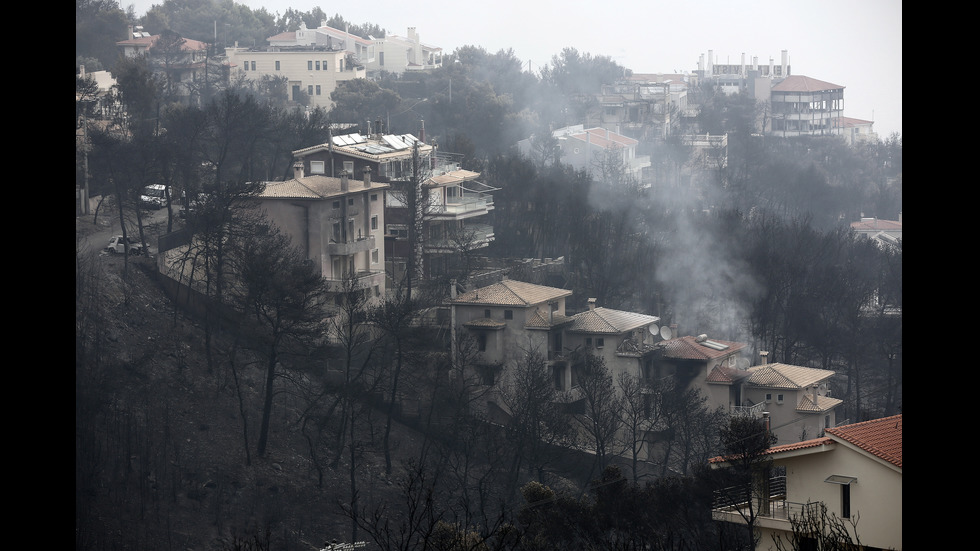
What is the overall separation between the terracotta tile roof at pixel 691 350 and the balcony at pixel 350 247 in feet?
15.9

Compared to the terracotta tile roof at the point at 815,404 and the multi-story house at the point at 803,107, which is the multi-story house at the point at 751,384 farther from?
the multi-story house at the point at 803,107

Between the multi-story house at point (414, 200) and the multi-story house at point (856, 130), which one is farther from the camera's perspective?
the multi-story house at point (856, 130)

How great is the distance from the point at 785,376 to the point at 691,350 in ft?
4.73

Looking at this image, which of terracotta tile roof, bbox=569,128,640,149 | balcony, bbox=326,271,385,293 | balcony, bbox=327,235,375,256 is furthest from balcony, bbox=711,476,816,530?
terracotta tile roof, bbox=569,128,640,149

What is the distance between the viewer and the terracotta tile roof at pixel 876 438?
755 centimetres

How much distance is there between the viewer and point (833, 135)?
43938 millimetres

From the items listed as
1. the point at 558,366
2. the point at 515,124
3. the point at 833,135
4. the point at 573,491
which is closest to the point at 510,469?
the point at 573,491

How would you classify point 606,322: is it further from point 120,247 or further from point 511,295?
point 120,247

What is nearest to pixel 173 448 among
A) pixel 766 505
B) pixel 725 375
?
pixel 725 375

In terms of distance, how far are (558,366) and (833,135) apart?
2882 centimetres

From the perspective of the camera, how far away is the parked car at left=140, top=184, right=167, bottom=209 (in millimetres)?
19663

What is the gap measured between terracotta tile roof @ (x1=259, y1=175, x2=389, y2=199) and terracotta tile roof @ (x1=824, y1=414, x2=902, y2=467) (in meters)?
11.7

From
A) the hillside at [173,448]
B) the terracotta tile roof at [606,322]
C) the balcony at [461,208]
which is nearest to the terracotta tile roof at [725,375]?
the terracotta tile roof at [606,322]
